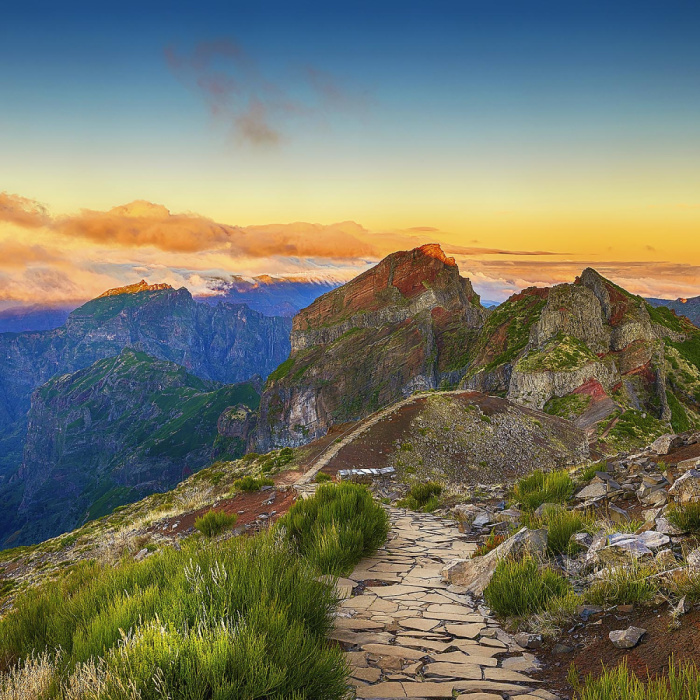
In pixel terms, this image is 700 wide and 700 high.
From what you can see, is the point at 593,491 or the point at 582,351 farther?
the point at 582,351

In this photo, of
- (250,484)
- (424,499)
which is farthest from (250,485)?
(424,499)

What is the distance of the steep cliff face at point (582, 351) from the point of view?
80812 millimetres

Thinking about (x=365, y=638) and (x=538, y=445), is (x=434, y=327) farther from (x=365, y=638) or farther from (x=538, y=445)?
(x=365, y=638)

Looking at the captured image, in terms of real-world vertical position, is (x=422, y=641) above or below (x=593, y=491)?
above

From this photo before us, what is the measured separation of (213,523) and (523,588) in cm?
962

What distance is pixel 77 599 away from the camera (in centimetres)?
511

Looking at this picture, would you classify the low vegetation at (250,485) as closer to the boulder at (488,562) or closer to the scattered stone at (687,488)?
the boulder at (488,562)

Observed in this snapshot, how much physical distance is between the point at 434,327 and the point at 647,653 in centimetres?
19863

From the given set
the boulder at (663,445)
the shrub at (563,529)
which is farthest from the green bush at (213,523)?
the boulder at (663,445)

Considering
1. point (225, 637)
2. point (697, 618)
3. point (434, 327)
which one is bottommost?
point (434, 327)

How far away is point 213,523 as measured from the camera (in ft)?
42.0

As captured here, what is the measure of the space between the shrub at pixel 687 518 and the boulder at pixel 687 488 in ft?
2.37

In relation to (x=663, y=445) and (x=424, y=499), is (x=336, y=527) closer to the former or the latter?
(x=424, y=499)

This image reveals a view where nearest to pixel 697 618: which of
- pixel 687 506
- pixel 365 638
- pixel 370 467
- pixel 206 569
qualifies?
pixel 687 506
